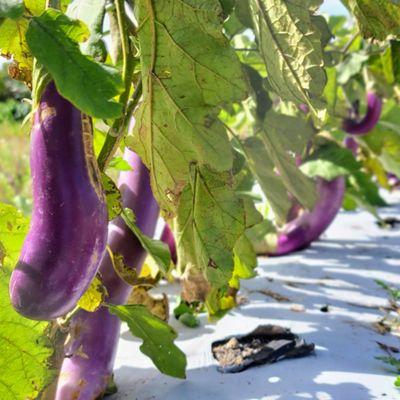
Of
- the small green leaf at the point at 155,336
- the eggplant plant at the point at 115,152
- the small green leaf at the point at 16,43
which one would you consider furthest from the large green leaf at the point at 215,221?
the small green leaf at the point at 16,43

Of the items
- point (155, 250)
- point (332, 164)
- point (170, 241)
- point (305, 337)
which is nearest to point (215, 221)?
point (155, 250)

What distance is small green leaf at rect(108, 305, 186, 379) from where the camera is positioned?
832 millimetres

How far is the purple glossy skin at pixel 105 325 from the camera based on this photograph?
883mm

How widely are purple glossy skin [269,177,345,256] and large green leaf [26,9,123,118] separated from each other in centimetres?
129

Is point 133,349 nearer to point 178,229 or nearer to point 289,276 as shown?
point 178,229

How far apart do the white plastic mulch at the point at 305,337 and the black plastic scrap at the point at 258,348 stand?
0.01m

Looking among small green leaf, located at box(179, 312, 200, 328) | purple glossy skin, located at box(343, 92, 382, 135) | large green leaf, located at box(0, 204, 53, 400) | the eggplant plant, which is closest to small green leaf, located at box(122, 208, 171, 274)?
the eggplant plant

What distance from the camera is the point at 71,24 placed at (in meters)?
0.56

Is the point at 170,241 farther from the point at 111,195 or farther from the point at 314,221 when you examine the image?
the point at 111,195

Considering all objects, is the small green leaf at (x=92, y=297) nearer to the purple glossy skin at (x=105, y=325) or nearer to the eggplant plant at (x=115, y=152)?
the eggplant plant at (x=115, y=152)

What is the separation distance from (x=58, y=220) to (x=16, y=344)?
0.59 feet

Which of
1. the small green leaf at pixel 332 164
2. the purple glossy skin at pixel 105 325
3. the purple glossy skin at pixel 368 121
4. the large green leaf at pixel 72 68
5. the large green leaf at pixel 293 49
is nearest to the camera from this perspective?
the large green leaf at pixel 72 68

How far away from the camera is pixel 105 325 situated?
91 centimetres

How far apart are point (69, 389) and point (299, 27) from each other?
52 centimetres
